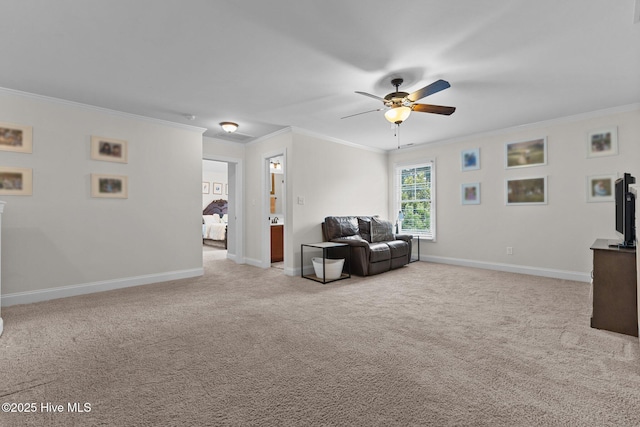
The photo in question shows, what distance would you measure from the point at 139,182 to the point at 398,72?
3.78 meters

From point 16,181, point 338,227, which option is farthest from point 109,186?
point 338,227

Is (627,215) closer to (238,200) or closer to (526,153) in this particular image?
(526,153)

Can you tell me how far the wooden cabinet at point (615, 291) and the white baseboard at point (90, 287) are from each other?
16.4 ft

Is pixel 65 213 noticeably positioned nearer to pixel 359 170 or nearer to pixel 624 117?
pixel 359 170

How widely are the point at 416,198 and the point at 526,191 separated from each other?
6.75 feet

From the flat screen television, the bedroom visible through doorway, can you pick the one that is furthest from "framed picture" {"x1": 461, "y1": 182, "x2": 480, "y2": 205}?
the bedroom visible through doorway

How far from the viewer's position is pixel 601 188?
4242mm

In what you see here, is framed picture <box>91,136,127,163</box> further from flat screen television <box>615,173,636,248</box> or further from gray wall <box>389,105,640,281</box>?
flat screen television <box>615,173,636,248</box>

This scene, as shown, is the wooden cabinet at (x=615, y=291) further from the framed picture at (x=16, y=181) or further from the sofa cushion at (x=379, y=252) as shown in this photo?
the framed picture at (x=16, y=181)

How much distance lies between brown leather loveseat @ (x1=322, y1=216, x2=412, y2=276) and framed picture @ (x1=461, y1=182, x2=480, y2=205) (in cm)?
128

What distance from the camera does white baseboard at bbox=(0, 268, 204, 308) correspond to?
3.45 m

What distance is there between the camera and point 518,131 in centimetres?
500

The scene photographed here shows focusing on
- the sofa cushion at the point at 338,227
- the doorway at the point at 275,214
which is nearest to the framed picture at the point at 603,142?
the sofa cushion at the point at 338,227

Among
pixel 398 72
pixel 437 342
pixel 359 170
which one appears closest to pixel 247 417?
pixel 437 342
